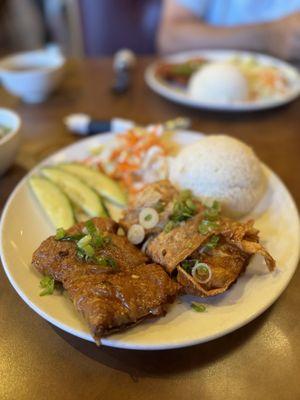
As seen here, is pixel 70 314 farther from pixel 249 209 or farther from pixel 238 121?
pixel 238 121

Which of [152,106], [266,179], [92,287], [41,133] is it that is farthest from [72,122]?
[92,287]

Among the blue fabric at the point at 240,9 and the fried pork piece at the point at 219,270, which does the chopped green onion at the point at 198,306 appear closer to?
the fried pork piece at the point at 219,270

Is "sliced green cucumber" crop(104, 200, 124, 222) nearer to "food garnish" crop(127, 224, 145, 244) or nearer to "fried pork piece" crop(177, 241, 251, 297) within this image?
"food garnish" crop(127, 224, 145, 244)

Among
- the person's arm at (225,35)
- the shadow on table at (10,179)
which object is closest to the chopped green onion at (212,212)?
the shadow on table at (10,179)

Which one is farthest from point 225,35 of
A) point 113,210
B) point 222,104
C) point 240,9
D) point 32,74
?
point 113,210

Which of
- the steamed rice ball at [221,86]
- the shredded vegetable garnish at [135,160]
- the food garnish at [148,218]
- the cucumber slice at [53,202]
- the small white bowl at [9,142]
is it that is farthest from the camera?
the steamed rice ball at [221,86]

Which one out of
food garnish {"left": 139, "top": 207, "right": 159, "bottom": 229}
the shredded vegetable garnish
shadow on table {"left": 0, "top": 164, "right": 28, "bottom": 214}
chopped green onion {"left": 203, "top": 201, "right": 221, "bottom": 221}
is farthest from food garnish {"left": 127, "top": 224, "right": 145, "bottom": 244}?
shadow on table {"left": 0, "top": 164, "right": 28, "bottom": 214}

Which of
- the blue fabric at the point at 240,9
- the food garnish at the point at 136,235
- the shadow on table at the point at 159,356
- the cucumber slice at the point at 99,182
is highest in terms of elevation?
the blue fabric at the point at 240,9
